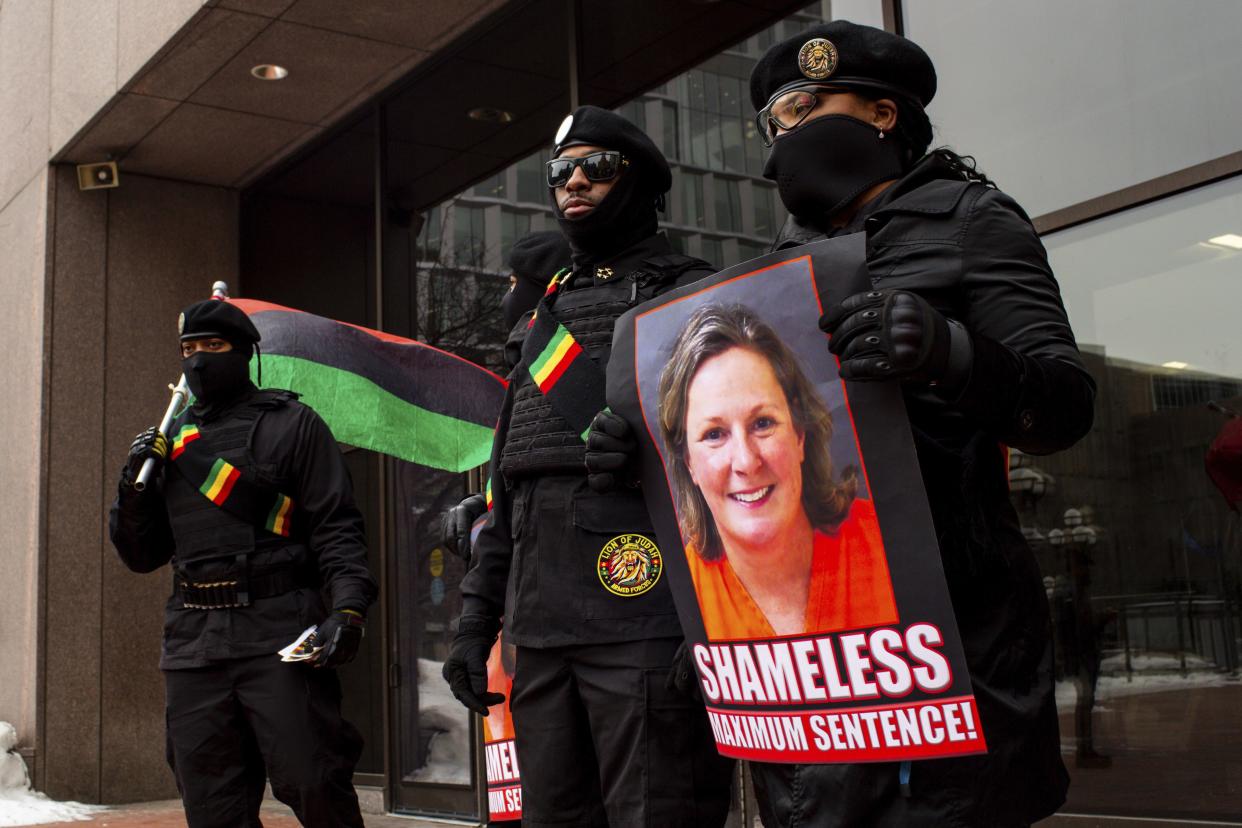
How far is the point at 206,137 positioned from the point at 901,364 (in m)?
9.00

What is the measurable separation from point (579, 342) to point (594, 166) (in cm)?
42

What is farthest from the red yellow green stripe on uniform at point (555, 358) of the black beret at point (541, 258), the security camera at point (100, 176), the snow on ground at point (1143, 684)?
the security camera at point (100, 176)

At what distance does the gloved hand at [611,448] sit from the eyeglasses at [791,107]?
0.55m

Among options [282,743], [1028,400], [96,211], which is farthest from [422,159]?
[1028,400]

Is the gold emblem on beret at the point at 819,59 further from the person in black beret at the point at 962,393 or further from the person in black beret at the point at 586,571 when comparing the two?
the person in black beret at the point at 586,571

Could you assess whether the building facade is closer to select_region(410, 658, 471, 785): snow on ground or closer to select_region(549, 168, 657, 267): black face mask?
select_region(410, 658, 471, 785): snow on ground

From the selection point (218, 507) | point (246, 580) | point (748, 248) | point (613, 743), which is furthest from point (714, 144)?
point (613, 743)

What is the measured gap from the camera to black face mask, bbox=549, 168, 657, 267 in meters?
3.23

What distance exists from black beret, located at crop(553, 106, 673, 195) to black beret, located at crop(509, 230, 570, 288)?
104 cm

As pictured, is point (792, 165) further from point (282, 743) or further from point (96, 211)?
point (96, 211)

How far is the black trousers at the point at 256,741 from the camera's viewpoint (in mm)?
4391

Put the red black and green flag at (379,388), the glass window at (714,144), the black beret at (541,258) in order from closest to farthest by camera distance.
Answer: the black beret at (541,258) → the red black and green flag at (379,388) → the glass window at (714,144)

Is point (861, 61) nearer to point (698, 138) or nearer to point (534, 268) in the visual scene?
point (534, 268)

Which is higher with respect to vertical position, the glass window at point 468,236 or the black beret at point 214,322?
the glass window at point 468,236
